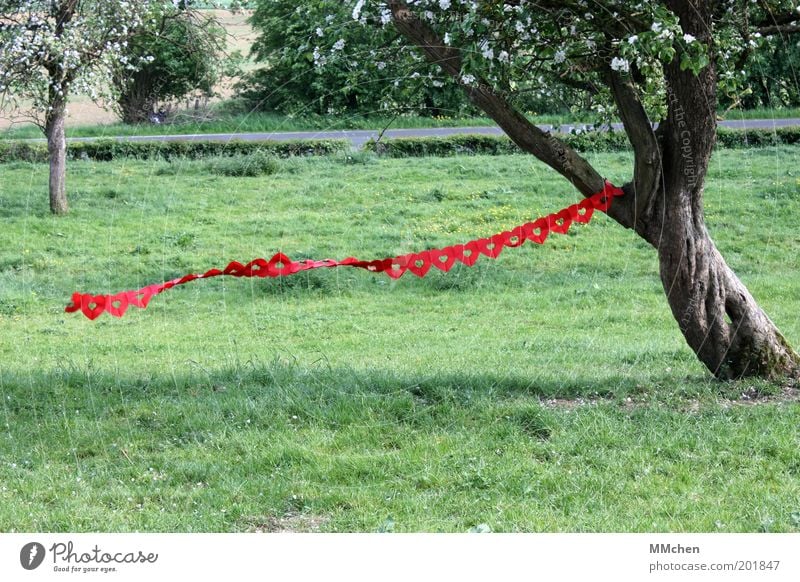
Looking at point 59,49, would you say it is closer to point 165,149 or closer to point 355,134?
point 165,149

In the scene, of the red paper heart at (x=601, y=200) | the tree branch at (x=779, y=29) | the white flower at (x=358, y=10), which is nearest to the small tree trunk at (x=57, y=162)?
the white flower at (x=358, y=10)

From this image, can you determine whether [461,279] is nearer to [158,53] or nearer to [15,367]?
[15,367]

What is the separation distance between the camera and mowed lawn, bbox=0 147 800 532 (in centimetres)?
508

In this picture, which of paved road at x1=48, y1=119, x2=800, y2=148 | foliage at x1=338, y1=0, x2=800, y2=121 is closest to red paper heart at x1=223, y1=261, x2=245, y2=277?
foliage at x1=338, y1=0, x2=800, y2=121

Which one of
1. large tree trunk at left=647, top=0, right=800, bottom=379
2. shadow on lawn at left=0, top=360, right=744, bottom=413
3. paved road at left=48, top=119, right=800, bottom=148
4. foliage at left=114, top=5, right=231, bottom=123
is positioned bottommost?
shadow on lawn at left=0, top=360, right=744, bottom=413

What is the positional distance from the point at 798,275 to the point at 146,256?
375 inches

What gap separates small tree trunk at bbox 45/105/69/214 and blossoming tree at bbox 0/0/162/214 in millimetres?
17

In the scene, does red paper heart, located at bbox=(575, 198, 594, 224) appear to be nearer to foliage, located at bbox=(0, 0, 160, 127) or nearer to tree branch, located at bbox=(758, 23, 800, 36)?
tree branch, located at bbox=(758, 23, 800, 36)

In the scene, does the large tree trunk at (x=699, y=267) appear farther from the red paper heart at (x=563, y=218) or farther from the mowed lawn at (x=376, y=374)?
the red paper heart at (x=563, y=218)

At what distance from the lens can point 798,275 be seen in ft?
43.3

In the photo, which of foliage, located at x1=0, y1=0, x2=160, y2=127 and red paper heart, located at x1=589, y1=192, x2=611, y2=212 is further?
foliage, located at x1=0, y1=0, x2=160, y2=127

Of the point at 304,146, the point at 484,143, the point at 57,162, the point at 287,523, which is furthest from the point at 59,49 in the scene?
the point at 287,523

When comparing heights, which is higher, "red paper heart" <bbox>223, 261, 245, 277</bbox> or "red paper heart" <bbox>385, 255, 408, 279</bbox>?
"red paper heart" <bbox>223, 261, 245, 277</bbox>

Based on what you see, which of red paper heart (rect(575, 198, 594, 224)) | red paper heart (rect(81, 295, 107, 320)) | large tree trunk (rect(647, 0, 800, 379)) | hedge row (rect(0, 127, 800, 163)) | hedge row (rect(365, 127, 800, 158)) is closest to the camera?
red paper heart (rect(81, 295, 107, 320))
